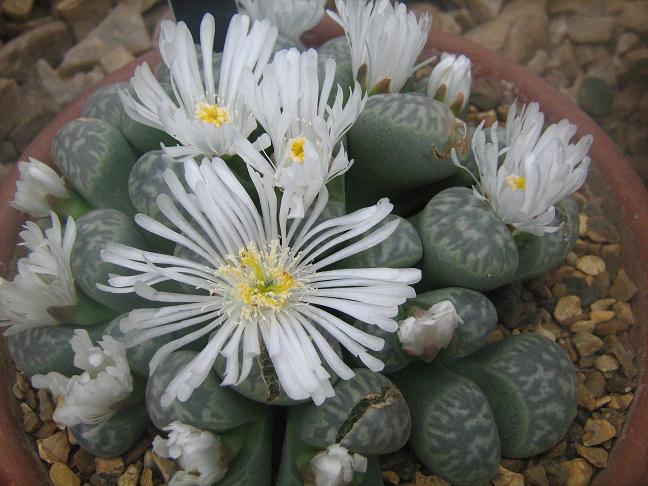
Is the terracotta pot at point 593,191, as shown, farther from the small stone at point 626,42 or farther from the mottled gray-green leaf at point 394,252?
the small stone at point 626,42

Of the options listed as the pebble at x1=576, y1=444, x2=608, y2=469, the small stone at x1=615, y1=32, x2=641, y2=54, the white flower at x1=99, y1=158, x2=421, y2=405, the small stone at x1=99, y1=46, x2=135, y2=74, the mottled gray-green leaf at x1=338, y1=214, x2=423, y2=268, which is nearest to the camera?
the white flower at x1=99, y1=158, x2=421, y2=405

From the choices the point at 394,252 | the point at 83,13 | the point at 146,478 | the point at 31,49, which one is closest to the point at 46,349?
the point at 146,478

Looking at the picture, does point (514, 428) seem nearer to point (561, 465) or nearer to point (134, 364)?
point (561, 465)

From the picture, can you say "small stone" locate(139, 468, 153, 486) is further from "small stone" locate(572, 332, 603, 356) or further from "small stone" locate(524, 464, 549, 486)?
"small stone" locate(572, 332, 603, 356)

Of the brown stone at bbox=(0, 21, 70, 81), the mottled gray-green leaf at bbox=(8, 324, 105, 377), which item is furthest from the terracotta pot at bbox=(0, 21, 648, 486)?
the brown stone at bbox=(0, 21, 70, 81)

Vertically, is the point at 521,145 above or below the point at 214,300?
above

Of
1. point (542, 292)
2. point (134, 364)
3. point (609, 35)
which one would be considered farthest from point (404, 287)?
point (609, 35)
